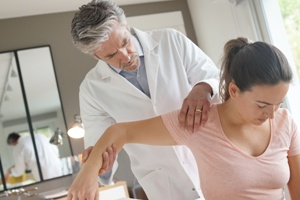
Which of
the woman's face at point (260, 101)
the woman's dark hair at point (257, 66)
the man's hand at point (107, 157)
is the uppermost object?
the woman's dark hair at point (257, 66)

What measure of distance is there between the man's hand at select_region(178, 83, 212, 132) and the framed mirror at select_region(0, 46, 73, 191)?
2.06 m

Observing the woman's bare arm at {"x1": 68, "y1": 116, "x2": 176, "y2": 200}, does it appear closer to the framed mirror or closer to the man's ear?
the man's ear

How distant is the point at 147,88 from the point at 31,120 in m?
1.83

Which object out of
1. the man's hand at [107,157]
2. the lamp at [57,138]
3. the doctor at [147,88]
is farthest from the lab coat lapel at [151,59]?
the lamp at [57,138]

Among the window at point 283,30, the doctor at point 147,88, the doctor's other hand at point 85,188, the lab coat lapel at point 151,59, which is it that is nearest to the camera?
the doctor's other hand at point 85,188

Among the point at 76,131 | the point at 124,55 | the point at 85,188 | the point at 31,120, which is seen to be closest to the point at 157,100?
the point at 124,55

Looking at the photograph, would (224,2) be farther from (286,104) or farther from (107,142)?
(107,142)

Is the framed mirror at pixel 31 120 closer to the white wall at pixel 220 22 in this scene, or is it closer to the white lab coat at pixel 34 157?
the white lab coat at pixel 34 157

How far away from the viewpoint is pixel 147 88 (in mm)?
1536

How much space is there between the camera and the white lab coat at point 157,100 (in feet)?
4.70

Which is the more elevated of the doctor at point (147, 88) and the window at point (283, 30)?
the window at point (283, 30)

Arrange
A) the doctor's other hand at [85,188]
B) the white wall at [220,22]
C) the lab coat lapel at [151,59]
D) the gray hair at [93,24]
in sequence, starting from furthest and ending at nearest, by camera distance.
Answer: the white wall at [220,22] < the lab coat lapel at [151,59] < the gray hair at [93,24] < the doctor's other hand at [85,188]

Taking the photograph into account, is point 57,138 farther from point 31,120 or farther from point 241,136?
point 241,136

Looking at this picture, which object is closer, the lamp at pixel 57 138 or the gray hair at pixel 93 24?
the gray hair at pixel 93 24
